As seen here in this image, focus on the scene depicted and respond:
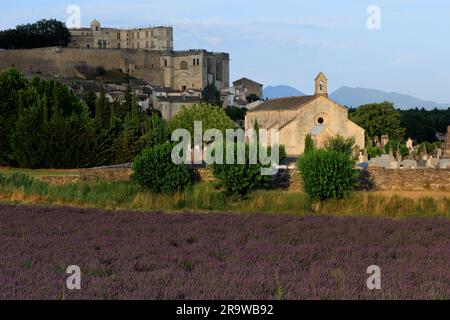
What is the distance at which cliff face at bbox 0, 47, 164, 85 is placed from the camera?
12838 cm

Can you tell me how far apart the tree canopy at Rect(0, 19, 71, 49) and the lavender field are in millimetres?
125750

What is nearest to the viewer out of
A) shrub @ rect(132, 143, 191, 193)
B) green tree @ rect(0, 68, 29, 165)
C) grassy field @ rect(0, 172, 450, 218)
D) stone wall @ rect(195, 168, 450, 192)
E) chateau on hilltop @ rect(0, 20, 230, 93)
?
grassy field @ rect(0, 172, 450, 218)

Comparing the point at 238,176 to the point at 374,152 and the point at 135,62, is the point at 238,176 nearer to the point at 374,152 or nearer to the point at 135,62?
the point at 374,152

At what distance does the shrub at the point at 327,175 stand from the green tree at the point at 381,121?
2308 inches

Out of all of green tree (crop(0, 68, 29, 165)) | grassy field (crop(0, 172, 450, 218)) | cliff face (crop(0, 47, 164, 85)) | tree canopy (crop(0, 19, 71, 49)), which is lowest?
grassy field (crop(0, 172, 450, 218))

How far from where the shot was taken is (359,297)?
9297 millimetres

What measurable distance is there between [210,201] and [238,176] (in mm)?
1774

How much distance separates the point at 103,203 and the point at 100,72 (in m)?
112

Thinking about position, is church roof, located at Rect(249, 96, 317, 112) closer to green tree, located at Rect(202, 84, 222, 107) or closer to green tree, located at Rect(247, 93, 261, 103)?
green tree, located at Rect(202, 84, 222, 107)

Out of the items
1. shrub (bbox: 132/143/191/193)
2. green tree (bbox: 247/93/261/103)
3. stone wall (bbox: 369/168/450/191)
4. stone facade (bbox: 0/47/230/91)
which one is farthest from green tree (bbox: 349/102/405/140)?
green tree (bbox: 247/93/261/103)

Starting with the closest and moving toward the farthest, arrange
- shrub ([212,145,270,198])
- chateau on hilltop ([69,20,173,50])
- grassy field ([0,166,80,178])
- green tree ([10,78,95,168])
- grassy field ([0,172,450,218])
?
grassy field ([0,172,450,218]) < shrub ([212,145,270,198]) < grassy field ([0,166,80,178]) < green tree ([10,78,95,168]) < chateau on hilltop ([69,20,173,50])

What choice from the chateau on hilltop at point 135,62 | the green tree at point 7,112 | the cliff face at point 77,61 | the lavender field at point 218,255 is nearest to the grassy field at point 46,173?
the green tree at point 7,112

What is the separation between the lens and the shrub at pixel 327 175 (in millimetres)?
25578
